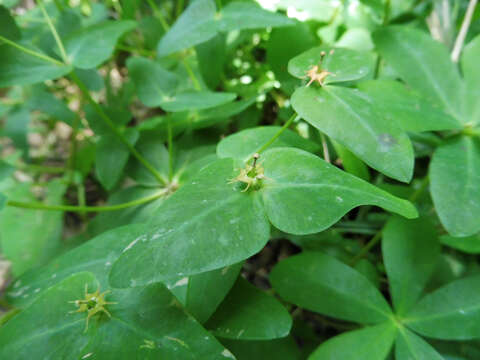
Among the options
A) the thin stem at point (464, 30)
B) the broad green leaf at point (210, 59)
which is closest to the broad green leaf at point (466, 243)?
the thin stem at point (464, 30)

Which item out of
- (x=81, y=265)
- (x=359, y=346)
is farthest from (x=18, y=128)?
(x=359, y=346)

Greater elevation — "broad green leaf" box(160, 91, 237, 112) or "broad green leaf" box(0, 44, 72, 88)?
"broad green leaf" box(0, 44, 72, 88)

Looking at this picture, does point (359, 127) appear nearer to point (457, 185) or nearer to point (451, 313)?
point (457, 185)

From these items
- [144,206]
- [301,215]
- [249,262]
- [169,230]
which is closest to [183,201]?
[169,230]

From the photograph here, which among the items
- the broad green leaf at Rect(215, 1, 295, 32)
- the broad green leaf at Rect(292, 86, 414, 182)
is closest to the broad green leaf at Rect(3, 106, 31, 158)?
the broad green leaf at Rect(215, 1, 295, 32)

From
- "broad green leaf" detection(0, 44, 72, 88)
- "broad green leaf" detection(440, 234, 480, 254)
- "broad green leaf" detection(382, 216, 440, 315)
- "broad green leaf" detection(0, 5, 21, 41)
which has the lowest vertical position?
"broad green leaf" detection(440, 234, 480, 254)

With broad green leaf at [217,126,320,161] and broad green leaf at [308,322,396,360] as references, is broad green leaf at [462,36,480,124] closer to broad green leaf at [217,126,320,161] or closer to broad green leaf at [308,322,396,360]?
broad green leaf at [217,126,320,161]

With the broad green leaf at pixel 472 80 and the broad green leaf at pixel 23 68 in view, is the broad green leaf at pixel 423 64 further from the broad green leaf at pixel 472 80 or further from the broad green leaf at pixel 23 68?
the broad green leaf at pixel 23 68
